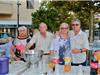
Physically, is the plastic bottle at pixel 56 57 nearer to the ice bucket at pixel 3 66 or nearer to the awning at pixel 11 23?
the ice bucket at pixel 3 66

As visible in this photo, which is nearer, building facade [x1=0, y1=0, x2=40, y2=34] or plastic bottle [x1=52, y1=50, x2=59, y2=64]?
plastic bottle [x1=52, y1=50, x2=59, y2=64]

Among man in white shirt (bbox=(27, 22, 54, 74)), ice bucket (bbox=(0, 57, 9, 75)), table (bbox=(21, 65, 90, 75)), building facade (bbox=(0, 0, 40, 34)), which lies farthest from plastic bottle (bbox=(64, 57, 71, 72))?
building facade (bbox=(0, 0, 40, 34))

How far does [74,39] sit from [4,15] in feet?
75.9

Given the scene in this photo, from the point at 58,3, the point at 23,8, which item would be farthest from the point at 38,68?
the point at 23,8

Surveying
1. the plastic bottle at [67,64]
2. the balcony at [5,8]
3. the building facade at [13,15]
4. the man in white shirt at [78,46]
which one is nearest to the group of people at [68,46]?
the man in white shirt at [78,46]

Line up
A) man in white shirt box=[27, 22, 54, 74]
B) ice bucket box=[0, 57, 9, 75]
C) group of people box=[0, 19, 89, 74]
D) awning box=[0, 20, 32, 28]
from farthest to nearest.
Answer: awning box=[0, 20, 32, 28] < man in white shirt box=[27, 22, 54, 74] < group of people box=[0, 19, 89, 74] < ice bucket box=[0, 57, 9, 75]

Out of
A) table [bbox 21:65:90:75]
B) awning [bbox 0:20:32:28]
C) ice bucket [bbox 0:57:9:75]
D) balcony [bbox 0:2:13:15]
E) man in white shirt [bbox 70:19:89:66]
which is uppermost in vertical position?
balcony [bbox 0:2:13:15]

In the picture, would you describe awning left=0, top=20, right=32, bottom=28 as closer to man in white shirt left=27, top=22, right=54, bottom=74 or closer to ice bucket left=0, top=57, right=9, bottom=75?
man in white shirt left=27, top=22, right=54, bottom=74

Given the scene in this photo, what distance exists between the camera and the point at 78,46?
2.76m

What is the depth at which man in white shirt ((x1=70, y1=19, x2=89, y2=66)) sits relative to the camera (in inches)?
107

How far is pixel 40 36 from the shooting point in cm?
302

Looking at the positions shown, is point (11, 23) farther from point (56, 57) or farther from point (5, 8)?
point (56, 57)

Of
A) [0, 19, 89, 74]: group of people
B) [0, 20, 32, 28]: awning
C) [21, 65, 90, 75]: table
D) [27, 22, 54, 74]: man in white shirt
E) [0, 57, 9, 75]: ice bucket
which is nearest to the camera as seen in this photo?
[0, 57, 9, 75]: ice bucket

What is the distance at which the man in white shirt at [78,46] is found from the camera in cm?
272
